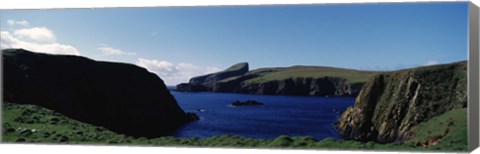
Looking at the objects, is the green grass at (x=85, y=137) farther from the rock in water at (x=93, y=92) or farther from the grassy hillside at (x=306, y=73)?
the grassy hillside at (x=306, y=73)

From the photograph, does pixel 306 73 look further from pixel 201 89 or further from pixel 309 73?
pixel 201 89

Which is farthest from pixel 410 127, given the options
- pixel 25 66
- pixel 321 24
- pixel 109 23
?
pixel 25 66

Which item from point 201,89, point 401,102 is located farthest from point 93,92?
point 401,102

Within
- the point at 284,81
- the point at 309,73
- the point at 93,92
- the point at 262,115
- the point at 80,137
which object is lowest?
the point at 80,137

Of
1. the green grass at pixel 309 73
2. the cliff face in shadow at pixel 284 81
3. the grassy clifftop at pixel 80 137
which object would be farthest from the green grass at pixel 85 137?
the green grass at pixel 309 73

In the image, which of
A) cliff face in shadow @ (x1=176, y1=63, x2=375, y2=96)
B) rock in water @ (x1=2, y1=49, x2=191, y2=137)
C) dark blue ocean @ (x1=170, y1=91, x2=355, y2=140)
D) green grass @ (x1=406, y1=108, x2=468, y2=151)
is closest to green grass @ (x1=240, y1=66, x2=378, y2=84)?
cliff face in shadow @ (x1=176, y1=63, x2=375, y2=96)

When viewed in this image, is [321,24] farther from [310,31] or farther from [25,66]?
[25,66]
